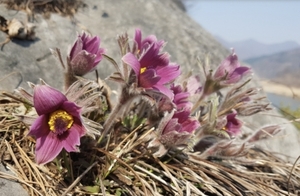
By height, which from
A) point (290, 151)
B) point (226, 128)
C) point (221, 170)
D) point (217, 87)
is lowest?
point (290, 151)

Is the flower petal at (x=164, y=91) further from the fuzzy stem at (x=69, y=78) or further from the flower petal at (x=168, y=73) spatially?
the fuzzy stem at (x=69, y=78)

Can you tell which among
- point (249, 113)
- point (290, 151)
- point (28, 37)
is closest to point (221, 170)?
point (249, 113)

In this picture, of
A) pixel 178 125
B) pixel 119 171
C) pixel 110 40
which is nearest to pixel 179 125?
pixel 178 125

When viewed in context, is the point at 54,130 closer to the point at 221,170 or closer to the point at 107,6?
the point at 221,170

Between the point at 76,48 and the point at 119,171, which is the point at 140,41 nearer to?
the point at 76,48

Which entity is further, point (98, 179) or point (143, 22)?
point (143, 22)

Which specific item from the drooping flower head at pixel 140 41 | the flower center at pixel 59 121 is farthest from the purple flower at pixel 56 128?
the drooping flower head at pixel 140 41
